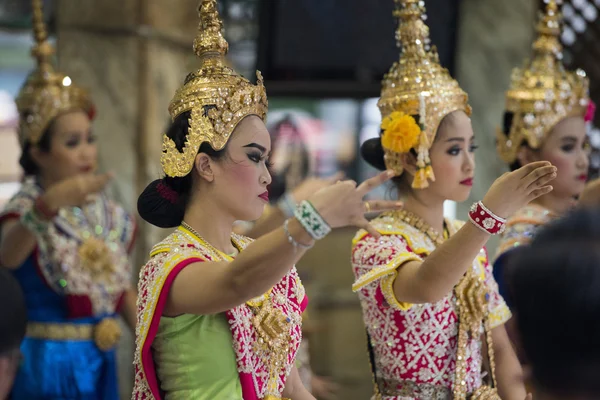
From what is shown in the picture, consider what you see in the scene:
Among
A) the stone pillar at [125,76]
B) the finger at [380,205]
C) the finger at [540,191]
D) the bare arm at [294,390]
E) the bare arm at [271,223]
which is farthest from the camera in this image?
the stone pillar at [125,76]

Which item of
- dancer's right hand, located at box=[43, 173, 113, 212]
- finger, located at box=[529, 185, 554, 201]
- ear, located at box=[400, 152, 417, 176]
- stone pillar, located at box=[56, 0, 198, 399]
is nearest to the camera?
finger, located at box=[529, 185, 554, 201]

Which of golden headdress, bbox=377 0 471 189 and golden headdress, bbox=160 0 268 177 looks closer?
golden headdress, bbox=160 0 268 177

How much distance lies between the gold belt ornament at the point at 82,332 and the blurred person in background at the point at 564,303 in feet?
8.76

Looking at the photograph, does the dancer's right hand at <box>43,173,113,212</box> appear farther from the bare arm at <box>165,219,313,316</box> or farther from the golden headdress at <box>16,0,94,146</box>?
the bare arm at <box>165,219,313,316</box>

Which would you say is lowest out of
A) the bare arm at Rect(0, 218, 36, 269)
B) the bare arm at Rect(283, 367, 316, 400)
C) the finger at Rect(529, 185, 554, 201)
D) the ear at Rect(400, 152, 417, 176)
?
the bare arm at Rect(283, 367, 316, 400)

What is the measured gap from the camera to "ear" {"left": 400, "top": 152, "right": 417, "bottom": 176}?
2803mm

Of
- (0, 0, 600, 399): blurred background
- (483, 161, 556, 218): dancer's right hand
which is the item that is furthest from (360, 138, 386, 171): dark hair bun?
(0, 0, 600, 399): blurred background

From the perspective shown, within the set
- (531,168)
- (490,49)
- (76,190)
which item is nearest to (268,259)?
(531,168)

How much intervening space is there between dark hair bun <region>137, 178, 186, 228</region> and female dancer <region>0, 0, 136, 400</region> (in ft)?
4.16

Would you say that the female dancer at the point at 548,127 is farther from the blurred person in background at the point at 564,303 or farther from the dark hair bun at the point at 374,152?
the blurred person in background at the point at 564,303

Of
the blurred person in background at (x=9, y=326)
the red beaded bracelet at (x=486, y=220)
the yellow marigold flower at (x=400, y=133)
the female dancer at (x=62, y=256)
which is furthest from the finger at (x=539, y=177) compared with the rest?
the female dancer at (x=62, y=256)

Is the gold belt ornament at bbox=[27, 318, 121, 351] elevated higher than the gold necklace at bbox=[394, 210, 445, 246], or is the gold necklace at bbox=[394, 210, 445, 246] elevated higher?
the gold necklace at bbox=[394, 210, 445, 246]

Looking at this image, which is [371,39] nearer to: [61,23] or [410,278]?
[61,23]

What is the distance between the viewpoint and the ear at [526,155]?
3617 mm
